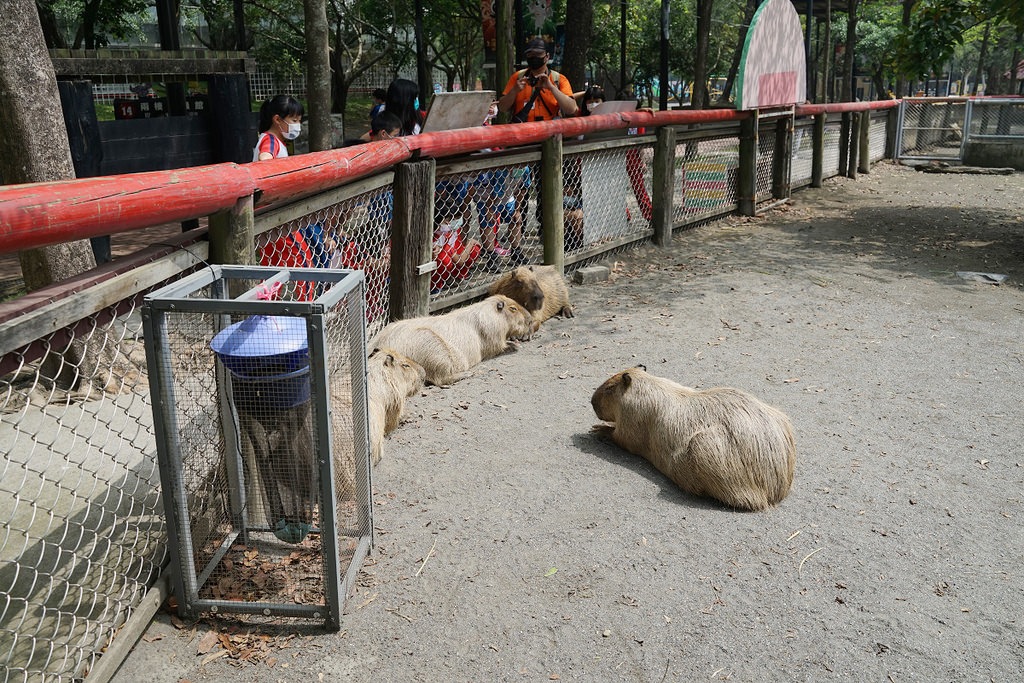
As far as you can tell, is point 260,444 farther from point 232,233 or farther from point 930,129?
point 930,129

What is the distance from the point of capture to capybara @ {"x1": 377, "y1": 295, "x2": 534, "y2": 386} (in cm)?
480

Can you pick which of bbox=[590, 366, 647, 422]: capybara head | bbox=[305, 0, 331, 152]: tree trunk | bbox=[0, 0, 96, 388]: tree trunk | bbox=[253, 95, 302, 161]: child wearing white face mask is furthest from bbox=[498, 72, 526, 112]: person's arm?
bbox=[590, 366, 647, 422]: capybara head

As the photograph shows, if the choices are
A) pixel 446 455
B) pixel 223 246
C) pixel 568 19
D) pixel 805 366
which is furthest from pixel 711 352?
pixel 568 19

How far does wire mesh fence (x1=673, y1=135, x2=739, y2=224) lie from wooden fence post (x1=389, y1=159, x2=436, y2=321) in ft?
13.9

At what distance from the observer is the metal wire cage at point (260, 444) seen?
248cm

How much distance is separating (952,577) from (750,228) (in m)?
6.99

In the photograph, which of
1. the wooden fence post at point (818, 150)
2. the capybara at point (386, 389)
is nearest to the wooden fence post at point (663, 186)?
the capybara at point (386, 389)

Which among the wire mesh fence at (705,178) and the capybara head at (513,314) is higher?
the wire mesh fence at (705,178)

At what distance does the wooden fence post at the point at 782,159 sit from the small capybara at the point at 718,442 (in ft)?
25.9

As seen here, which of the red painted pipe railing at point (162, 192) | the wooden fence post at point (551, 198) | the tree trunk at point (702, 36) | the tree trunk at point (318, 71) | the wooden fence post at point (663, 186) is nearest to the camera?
the red painted pipe railing at point (162, 192)

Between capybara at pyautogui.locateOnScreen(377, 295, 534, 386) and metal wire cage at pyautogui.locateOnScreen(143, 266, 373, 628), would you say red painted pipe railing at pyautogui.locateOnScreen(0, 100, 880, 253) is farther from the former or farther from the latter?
capybara at pyautogui.locateOnScreen(377, 295, 534, 386)

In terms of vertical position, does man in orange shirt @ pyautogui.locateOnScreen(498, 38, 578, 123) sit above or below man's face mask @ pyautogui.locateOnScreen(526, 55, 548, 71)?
below

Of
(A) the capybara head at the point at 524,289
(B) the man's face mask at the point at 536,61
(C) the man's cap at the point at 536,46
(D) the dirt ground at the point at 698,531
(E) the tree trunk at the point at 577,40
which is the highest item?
(E) the tree trunk at the point at 577,40

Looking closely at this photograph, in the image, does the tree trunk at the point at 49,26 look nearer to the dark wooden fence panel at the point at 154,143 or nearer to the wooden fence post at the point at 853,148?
the dark wooden fence panel at the point at 154,143
